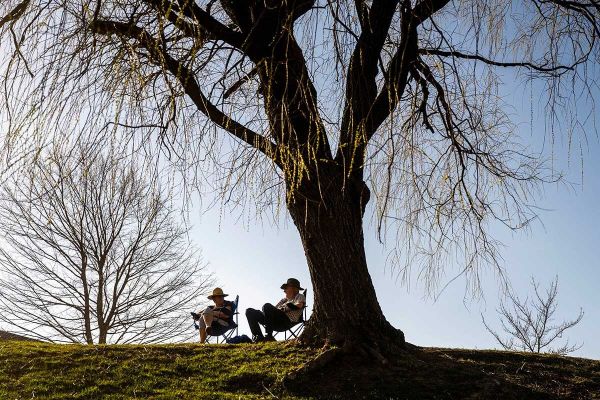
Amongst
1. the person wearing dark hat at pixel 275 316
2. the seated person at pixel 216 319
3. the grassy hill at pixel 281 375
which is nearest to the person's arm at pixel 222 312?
the seated person at pixel 216 319

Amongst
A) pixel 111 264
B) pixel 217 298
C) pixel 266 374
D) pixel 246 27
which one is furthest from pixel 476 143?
pixel 111 264

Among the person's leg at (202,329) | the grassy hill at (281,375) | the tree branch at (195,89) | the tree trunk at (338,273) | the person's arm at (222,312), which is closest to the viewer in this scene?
the tree branch at (195,89)

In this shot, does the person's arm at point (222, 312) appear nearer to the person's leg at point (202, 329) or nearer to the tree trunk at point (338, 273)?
the person's leg at point (202, 329)

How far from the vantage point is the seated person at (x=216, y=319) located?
7293 millimetres

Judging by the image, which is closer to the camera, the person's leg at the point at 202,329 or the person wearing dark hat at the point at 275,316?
the person wearing dark hat at the point at 275,316

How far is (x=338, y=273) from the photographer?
15.7 ft

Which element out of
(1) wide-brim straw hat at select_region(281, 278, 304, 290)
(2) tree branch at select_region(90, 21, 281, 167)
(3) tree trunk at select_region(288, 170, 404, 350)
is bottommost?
(3) tree trunk at select_region(288, 170, 404, 350)

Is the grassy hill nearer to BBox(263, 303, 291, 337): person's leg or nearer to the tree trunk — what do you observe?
the tree trunk

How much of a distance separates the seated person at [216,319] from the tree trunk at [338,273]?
8.58 feet

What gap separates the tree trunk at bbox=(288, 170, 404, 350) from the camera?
4.75m

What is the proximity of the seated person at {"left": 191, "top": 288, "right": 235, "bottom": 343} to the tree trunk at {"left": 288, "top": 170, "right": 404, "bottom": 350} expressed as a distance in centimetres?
261

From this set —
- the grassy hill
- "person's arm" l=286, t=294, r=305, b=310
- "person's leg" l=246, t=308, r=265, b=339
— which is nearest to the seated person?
"person's leg" l=246, t=308, r=265, b=339

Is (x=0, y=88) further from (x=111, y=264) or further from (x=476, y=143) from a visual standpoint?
(x=111, y=264)

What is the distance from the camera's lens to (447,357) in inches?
192
